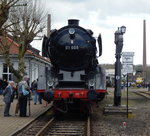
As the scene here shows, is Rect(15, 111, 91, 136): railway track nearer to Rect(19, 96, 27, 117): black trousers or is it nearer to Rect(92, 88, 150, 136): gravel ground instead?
Rect(92, 88, 150, 136): gravel ground

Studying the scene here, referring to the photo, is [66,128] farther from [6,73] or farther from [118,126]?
[6,73]

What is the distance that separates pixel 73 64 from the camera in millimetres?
12812

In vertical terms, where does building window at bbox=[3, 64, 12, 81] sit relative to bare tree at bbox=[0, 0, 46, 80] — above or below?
below

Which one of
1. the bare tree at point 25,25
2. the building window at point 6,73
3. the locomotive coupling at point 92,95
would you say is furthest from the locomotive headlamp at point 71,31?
the building window at point 6,73

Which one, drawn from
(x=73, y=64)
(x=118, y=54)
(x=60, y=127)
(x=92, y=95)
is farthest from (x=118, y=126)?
(x=118, y=54)

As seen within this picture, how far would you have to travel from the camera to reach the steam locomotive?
12516mm

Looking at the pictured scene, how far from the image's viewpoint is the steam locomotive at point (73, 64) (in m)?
12.5

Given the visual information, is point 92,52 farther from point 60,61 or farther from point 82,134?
point 82,134

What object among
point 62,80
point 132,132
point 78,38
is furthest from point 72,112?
point 132,132

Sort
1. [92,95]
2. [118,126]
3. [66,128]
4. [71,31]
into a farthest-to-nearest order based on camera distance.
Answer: [71,31]
[92,95]
[118,126]
[66,128]

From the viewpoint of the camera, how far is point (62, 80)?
12781 millimetres

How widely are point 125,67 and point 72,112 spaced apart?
10.1 ft

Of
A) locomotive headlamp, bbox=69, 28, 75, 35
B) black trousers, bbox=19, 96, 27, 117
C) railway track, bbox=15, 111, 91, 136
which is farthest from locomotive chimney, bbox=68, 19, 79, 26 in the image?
railway track, bbox=15, 111, 91, 136

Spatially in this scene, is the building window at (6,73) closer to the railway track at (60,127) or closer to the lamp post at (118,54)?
the lamp post at (118,54)
